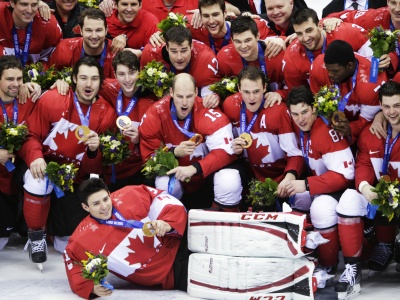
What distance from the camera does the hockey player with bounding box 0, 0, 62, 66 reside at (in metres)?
8.30

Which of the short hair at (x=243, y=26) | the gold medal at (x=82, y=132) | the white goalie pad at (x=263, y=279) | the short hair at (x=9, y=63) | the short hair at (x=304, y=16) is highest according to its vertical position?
the short hair at (x=304, y=16)

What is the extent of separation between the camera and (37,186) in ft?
24.7

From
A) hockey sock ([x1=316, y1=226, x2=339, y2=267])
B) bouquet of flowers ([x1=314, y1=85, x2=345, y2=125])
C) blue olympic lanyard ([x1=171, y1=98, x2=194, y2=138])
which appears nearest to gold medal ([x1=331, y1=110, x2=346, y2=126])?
bouquet of flowers ([x1=314, y1=85, x2=345, y2=125])

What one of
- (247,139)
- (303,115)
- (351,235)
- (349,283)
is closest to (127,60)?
(247,139)

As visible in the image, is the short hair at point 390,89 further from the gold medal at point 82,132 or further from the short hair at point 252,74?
the gold medal at point 82,132

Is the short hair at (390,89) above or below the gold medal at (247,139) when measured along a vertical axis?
above

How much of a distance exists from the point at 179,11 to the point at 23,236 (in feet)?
7.86

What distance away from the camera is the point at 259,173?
25.5 feet

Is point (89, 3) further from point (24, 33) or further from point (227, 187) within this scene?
point (227, 187)

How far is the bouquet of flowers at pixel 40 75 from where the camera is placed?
805 cm

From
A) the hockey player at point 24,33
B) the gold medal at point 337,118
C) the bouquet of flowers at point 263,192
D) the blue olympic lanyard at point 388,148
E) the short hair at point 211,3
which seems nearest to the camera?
the blue olympic lanyard at point 388,148

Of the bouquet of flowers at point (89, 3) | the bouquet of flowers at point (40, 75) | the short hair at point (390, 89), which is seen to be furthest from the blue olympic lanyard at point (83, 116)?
the short hair at point (390, 89)

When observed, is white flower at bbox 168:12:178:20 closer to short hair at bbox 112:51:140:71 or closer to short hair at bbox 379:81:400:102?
short hair at bbox 112:51:140:71

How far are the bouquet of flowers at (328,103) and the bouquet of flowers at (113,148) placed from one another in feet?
5.17
